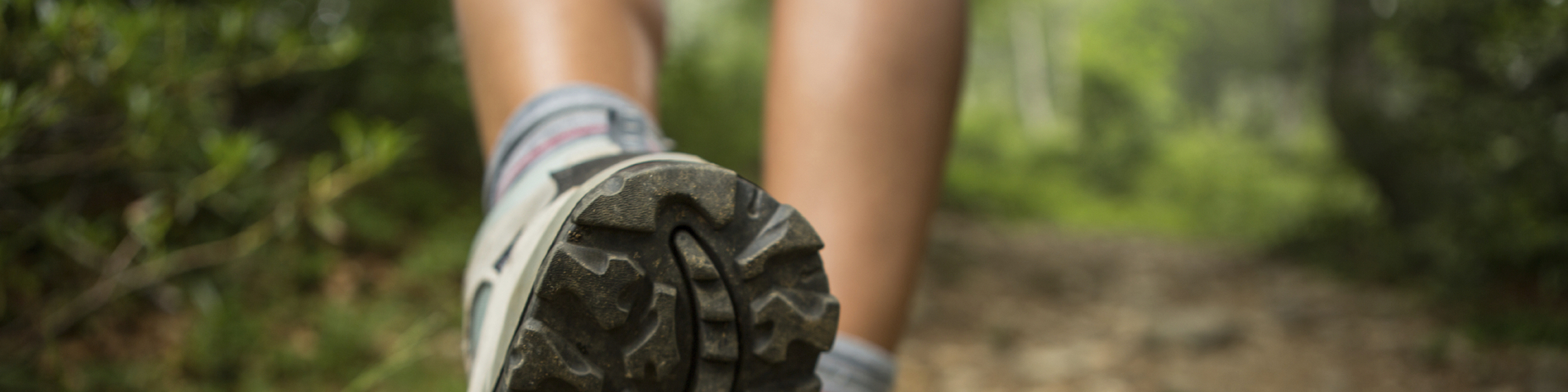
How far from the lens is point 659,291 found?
1.78 ft

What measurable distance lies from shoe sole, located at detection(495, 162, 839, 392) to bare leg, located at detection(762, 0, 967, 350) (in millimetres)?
194

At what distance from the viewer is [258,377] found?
1447 millimetres

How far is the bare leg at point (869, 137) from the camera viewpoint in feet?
2.52

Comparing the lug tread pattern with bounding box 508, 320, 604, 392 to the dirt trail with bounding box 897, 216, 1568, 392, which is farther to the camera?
the dirt trail with bounding box 897, 216, 1568, 392

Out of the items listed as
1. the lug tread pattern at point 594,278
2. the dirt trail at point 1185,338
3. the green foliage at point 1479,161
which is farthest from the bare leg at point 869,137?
the green foliage at point 1479,161

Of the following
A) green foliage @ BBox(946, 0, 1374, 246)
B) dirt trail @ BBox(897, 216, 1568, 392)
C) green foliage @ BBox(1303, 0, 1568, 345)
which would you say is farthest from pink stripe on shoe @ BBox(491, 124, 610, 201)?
green foliage @ BBox(946, 0, 1374, 246)

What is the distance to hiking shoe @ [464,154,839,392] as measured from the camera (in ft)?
1.74

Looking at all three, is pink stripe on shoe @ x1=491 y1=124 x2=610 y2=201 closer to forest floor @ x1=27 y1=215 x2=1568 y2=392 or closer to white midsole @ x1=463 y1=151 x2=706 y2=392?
white midsole @ x1=463 y1=151 x2=706 y2=392

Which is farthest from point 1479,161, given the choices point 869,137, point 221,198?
point 221,198

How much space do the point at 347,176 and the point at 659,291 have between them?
750 millimetres

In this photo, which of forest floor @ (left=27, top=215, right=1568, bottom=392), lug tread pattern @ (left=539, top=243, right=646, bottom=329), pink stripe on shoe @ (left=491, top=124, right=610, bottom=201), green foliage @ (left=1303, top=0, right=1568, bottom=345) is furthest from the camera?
green foliage @ (left=1303, top=0, right=1568, bottom=345)

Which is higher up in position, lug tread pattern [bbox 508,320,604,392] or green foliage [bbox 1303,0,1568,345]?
green foliage [bbox 1303,0,1568,345]

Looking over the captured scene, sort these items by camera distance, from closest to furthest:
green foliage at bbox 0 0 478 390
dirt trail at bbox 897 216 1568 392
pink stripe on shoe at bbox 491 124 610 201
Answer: pink stripe on shoe at bbox 491 124 610 201, green foliage at bbox 0 0 478 390, dirt trail at bbox 897 216 1568 392

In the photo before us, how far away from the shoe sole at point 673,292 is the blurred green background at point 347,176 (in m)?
0.55
